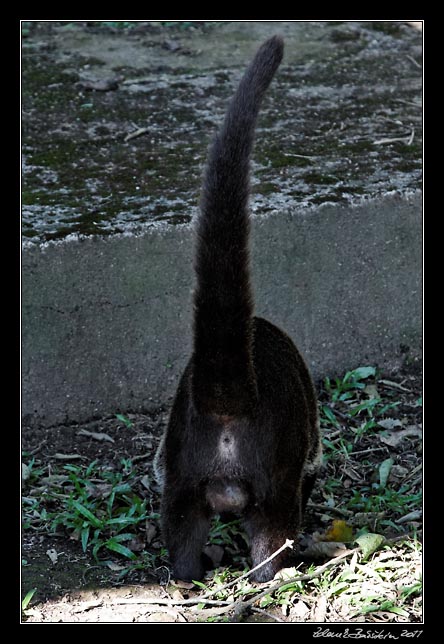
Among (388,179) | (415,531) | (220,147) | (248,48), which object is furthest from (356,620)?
(248,48)

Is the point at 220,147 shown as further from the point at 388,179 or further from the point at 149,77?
the point at 149,77

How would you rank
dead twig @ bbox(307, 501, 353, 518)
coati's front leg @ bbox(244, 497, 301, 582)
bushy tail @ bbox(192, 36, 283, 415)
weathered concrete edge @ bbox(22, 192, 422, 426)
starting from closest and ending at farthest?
bushy tail @ bbox(192, 36, 283, 415) → coati's front leg @ bbox(244, 497, 301, 582) → dead twig @ bbox(307, 501, 353, 518) → weathered concrete edge @ bbox(22, 192, 422, 426)

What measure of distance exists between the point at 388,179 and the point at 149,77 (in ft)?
6.61

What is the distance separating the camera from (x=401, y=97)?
19.5 ft

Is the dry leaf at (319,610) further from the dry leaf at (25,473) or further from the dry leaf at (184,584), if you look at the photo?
the dry leaf at (25,473)

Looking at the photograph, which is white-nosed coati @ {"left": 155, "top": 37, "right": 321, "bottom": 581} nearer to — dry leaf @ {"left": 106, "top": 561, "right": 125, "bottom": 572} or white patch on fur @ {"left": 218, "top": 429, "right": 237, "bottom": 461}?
white patch on fur @ {"left": 218, "top": 429, "right": 237, "bottom": 461}

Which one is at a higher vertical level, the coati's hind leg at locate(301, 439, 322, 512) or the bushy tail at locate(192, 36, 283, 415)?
the bushy tail at locate(192, 36, 283, 415)

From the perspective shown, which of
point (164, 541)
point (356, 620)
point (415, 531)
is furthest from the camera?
point (415, 531)

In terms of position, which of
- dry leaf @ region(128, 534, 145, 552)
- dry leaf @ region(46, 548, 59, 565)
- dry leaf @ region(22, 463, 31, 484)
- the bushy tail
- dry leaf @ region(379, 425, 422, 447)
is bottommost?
dry leaf @ region(128, 534, 145, 552)

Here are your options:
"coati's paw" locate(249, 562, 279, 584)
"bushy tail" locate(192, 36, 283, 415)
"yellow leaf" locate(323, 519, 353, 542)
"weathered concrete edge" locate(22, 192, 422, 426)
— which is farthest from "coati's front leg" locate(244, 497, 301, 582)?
"weathered concrete edge" locate(22, 192, 422, 426)

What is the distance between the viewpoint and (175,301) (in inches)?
178

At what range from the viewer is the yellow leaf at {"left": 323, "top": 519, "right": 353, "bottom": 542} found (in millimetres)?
3535

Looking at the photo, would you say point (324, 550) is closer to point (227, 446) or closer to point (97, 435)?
point (227, 446)

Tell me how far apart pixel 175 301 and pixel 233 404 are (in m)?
1.56
